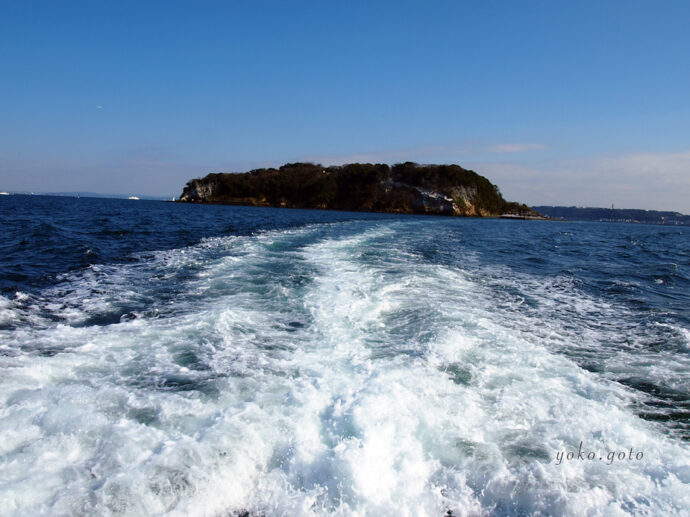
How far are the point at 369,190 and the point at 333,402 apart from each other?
95765mm

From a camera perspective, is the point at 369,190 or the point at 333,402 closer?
the point at 333,402

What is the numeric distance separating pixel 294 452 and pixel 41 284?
7.40m

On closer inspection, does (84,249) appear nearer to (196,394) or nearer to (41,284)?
(41,284)

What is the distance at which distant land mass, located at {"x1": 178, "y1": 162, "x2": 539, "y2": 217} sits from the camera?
306 feet

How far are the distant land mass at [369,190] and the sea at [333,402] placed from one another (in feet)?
284

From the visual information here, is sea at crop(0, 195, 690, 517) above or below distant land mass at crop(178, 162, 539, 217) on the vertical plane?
below

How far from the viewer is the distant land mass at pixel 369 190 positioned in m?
93.4

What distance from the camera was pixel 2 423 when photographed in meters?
2.90

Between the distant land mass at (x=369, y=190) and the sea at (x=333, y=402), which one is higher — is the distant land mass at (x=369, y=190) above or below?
above

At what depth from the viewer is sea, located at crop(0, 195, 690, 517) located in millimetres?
2463

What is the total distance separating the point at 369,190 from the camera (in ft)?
319

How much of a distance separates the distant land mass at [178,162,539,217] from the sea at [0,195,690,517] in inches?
3410

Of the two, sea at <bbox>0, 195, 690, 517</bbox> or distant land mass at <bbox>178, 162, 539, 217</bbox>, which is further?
distant land mass at <bbox>178, 162, 539, 217</bbox>

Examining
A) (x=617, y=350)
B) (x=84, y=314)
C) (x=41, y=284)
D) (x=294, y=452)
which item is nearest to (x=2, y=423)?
(x=294, y=452)
